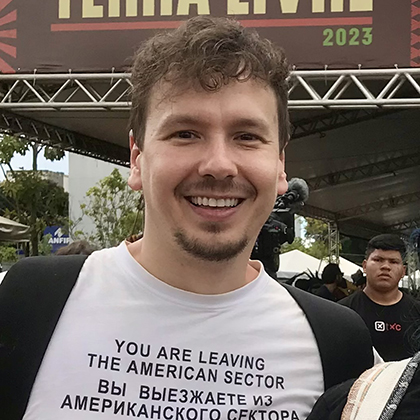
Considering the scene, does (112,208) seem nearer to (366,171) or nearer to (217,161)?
(366,171)

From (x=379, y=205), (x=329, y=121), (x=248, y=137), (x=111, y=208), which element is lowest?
(x=111, y=208)

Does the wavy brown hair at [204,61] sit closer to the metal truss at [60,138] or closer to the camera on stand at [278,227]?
the camera on stand at [278,227]

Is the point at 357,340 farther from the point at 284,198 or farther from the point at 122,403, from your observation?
the point at 284,198

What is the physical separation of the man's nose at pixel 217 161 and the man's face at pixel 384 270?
2.98 metres

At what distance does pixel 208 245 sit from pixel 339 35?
168 inches

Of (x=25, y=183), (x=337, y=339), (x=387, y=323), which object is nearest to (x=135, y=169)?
(x=337, y=339)

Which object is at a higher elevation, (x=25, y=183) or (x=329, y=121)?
(x=329, y=121)

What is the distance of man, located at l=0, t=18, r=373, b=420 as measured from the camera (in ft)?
3.90

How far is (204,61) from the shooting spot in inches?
47.3

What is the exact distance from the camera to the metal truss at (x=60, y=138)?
7.71m

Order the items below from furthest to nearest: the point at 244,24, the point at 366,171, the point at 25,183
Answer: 1. the point at 25,183
2. the point at 366,171
3. the point at 244,24

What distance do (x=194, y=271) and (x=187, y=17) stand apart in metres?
4.00

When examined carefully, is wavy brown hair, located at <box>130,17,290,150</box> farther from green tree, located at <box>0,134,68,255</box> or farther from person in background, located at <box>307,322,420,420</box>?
green tree, located at <box>0,134,68,255</box>

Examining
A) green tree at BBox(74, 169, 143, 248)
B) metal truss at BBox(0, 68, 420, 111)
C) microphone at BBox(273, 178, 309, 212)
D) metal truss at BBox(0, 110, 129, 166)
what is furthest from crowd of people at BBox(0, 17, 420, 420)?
green tree at BBox(74, 169, 143, 248)
